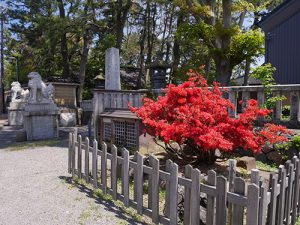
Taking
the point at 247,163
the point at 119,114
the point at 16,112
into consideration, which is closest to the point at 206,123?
the point at 247,163

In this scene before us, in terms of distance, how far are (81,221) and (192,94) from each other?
2935 mm

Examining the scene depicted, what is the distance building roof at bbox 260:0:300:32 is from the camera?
11.4 meters

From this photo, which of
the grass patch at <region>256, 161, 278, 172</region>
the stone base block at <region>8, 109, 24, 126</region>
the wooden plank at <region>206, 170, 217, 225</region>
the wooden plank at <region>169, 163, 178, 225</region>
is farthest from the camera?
the stone base block at <region>8, 109, 24, 126</region>

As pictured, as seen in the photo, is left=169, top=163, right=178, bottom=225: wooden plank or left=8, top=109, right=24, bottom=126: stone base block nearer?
left=169, top=163, right=178, bottom=225: wooden plank

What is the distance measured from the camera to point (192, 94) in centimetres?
555

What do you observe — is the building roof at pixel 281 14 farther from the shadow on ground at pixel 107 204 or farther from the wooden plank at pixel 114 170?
the shadow on ground at pixel 107 204

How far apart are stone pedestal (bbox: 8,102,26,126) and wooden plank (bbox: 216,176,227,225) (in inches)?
724

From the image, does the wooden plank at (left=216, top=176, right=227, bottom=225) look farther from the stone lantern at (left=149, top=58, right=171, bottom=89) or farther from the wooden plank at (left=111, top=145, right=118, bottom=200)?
the stone lantern at (left=149, top=58, right=171, bottom=89)

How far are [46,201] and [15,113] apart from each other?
16.2m

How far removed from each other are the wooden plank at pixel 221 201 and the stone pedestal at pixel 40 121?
11.0 meters

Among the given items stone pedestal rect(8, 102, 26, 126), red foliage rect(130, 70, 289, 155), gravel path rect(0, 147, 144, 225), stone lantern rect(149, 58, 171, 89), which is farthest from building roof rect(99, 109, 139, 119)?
stone pedestal rect(8, 102, 26, 126)

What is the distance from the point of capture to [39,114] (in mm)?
12844

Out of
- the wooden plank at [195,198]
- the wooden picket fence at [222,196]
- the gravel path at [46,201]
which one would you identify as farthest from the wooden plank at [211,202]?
the gravel path at [46,201]

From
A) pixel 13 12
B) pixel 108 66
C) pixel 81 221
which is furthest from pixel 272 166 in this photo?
pixel 13 12
